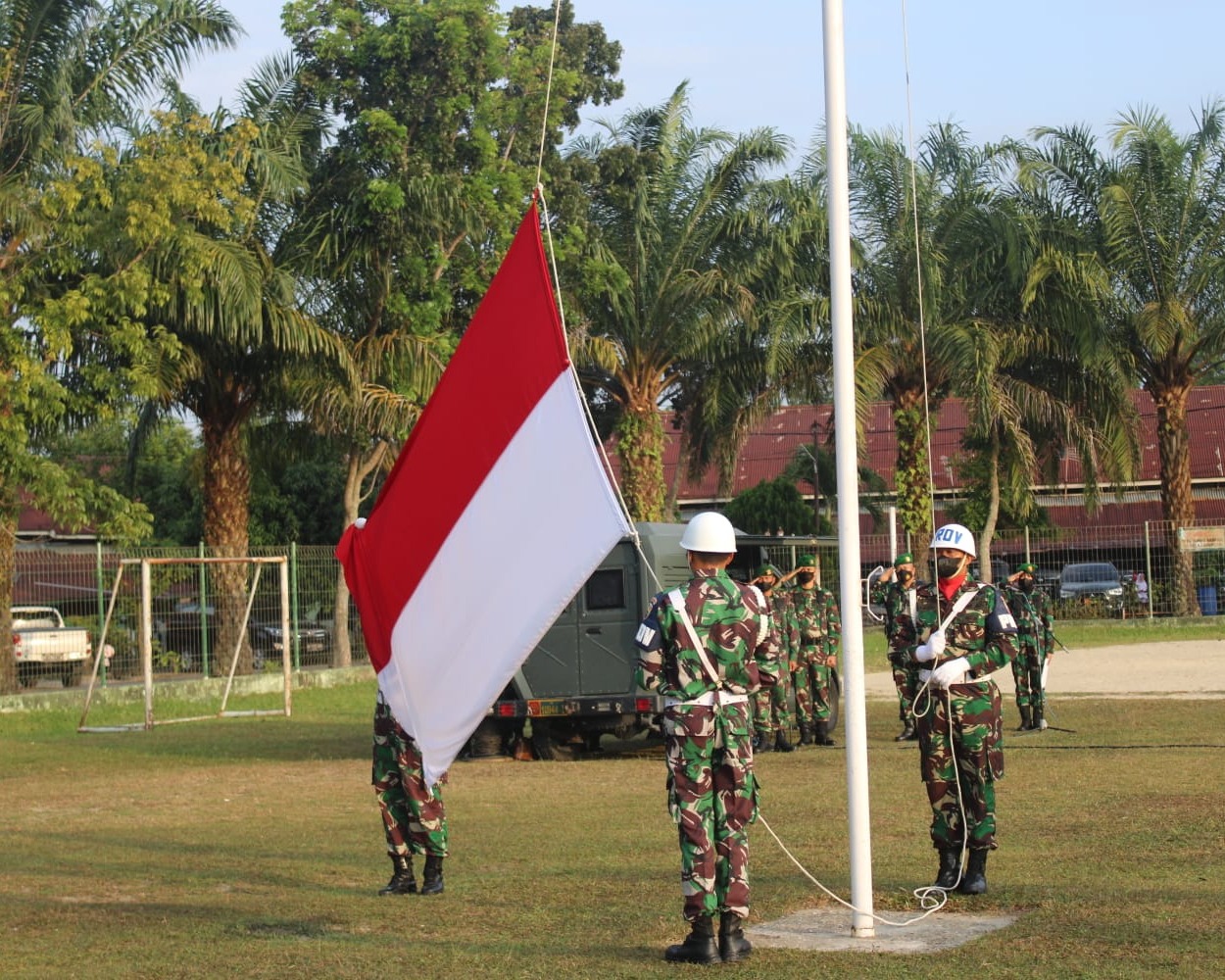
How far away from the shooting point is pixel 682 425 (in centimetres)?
3778

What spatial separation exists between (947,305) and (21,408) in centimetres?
1773

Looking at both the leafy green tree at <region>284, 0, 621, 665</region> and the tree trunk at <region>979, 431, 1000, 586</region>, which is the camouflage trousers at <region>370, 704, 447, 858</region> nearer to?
the leafy green tree at <region>284, 0, 621, 665</region>

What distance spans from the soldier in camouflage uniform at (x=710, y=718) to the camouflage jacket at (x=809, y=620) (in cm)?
981

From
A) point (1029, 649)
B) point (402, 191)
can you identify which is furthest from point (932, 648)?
point (402, 191)

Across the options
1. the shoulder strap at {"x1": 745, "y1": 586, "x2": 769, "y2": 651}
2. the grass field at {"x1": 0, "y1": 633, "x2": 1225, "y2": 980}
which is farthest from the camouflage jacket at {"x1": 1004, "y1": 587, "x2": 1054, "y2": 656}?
the shoulder strap at {"x1": 745, "y1": 586, "x2": 769, "y2": 651}

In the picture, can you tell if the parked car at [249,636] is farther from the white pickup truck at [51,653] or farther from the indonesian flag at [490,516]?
the indonesian flag at [490,516]

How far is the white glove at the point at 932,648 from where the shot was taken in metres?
9.31

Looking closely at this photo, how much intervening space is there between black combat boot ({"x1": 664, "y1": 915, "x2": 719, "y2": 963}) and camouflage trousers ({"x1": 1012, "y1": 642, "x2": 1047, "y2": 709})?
10957mm

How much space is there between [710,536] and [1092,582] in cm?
3521

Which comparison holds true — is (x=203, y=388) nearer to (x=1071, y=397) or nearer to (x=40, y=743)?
(x=40, y=743)

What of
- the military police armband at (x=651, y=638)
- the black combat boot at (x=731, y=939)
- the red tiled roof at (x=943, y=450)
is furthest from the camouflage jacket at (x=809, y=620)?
the red tiled roof at (x=943, y=450)

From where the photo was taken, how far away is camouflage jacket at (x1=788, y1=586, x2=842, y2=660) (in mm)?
17859

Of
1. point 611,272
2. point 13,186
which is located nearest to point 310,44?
point 611,272

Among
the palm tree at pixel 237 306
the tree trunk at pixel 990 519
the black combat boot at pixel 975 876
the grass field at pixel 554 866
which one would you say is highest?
the palm tree at pixel 237 306
